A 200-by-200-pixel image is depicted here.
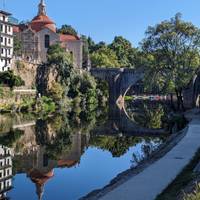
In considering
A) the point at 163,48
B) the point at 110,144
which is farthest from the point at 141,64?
the point at 110,144

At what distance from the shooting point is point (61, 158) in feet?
95.0

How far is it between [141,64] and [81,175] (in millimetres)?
35370

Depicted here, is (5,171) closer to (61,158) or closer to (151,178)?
(61,158)

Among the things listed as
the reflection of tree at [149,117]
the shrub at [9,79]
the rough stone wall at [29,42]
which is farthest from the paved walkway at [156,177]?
the rough stone wall at [29,42]

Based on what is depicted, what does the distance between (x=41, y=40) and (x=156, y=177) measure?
9037cm

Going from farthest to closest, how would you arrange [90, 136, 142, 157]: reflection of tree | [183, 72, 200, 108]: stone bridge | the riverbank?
[183, 72, 200, 108]: stone bridge
[90, 136, 142, 157]: reflection of tree
the riverbank

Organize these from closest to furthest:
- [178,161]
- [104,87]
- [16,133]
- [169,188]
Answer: [169,188]
[178,161]
[16,133]
[104,87]

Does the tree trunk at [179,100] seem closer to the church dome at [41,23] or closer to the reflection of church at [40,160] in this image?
the reflection of church at [40,160]

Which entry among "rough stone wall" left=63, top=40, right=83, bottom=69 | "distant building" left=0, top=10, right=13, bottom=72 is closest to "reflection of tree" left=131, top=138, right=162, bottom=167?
"distant building" left=0, top=10, right=13, bottom=72

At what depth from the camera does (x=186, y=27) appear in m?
56.5

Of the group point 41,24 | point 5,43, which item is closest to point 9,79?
point 5,43

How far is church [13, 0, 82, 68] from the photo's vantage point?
10325 centimetres

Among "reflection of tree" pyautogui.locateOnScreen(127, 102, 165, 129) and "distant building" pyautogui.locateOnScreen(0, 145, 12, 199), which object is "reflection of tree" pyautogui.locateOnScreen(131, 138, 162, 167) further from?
"reflection of tree" pyautogui.locateOnScreen(127, 102, 165, 129)

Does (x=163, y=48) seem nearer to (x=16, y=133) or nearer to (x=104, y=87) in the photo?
(x=16, y=133)
